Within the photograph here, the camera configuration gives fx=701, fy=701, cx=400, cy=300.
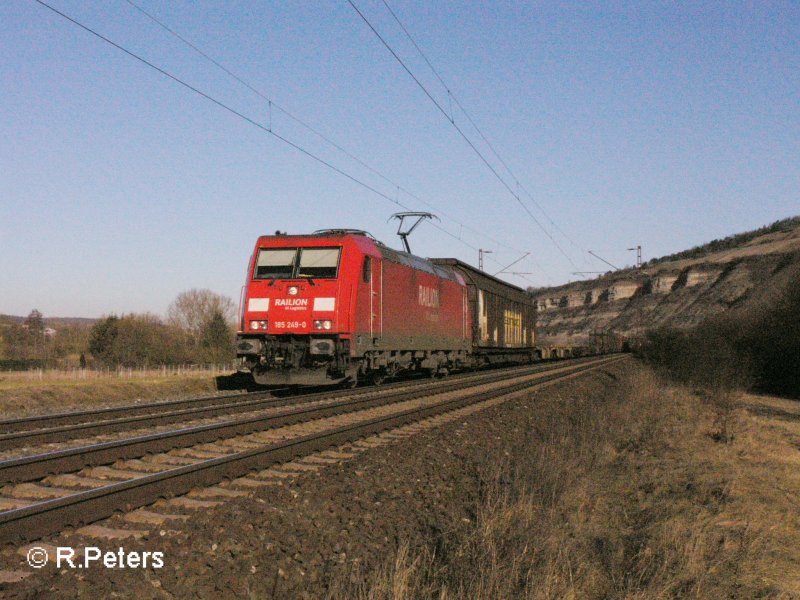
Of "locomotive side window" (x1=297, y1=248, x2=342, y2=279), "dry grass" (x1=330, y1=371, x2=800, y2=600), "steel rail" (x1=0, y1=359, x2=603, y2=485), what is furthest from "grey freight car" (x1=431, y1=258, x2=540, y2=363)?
"steel rail" (x1=0, y1=359, x2=603, y2=485)

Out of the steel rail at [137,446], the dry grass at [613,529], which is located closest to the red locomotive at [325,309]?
the steel rail at [137,446]

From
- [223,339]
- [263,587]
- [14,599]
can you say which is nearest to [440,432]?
[263,587]

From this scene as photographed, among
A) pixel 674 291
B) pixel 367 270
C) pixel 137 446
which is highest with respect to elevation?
pixel 674 291

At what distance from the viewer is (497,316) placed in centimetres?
3347

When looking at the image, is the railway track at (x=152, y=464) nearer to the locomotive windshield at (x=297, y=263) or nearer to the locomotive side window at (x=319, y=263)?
the locomotive side window at (x=319, y=263)

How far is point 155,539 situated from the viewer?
206 inches

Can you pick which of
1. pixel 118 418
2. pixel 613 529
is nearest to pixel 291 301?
pixel 118 418

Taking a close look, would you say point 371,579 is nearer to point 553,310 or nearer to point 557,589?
point 557,589

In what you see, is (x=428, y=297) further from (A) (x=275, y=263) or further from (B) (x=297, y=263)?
(A) (x=275, y=263)

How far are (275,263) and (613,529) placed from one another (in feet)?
39.5

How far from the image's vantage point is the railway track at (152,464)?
18.7ft
